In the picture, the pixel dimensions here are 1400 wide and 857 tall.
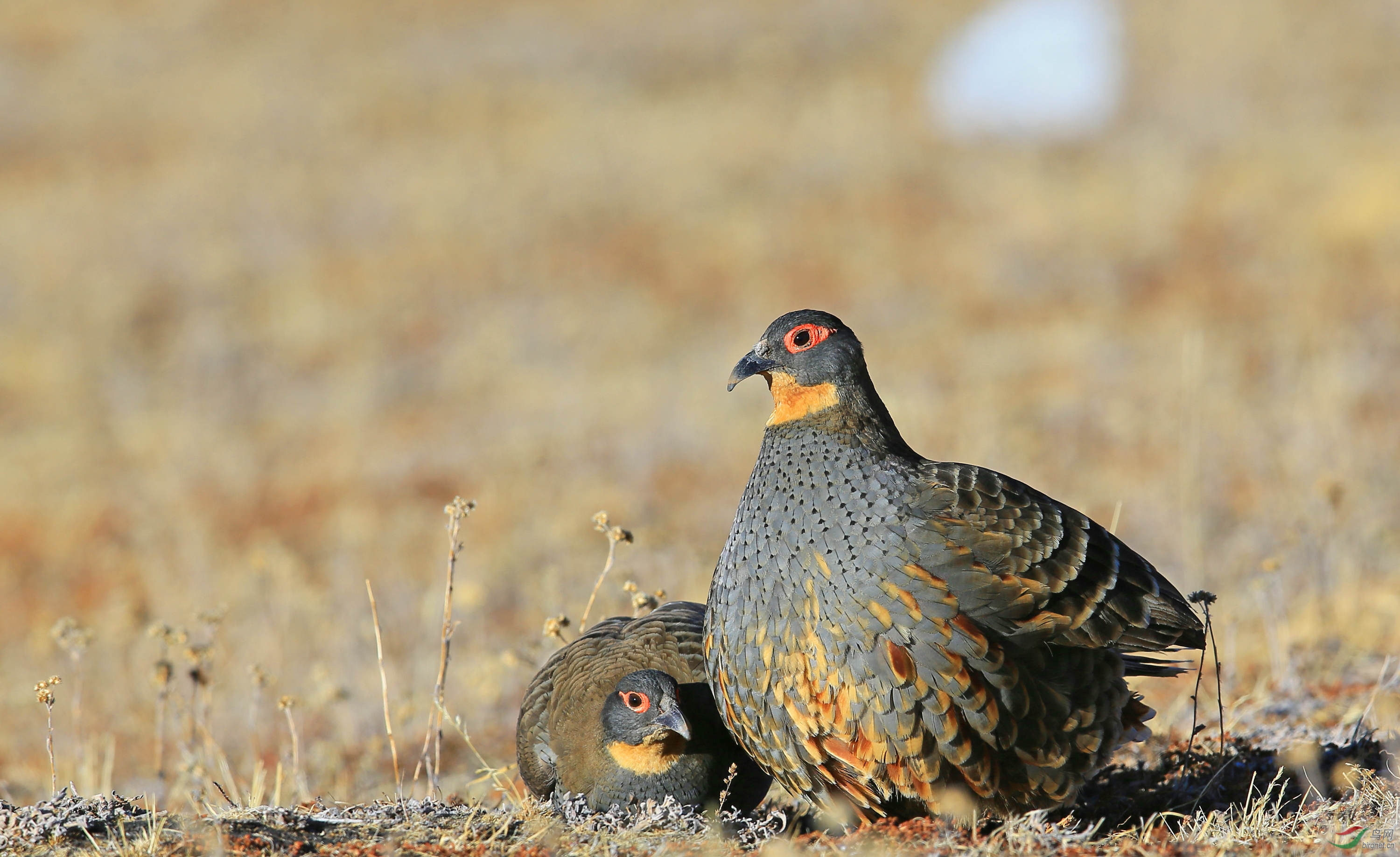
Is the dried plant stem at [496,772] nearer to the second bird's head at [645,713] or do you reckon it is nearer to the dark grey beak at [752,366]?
the second bird's head at [645,713]

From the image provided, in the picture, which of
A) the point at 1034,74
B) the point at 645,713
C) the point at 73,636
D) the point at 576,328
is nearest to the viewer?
the point at 645,713

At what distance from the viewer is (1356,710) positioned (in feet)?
19.3

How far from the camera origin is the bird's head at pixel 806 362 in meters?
4.44

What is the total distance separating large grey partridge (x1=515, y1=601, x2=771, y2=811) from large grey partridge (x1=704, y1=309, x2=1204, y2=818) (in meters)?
0.37

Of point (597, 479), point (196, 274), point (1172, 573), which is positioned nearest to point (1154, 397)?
point (1172, 573)

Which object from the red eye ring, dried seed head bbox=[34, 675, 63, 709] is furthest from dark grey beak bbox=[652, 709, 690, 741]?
dried seed head bbox=[34, 675, 63, 709]

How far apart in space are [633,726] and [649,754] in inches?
5.9

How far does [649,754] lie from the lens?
4676 mm

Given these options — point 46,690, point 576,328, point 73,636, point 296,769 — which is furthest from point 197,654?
point 576,328

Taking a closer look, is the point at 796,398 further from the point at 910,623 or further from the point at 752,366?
the point at 910,623

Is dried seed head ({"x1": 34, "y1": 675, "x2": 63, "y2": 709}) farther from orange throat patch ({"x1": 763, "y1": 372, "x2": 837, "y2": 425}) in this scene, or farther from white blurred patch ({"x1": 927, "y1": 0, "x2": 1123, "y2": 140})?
white blurred patch ({"x1": 927, "y1": 0, "x2": 1123, "y2": 140})

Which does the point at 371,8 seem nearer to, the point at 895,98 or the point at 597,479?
the point at 895,98

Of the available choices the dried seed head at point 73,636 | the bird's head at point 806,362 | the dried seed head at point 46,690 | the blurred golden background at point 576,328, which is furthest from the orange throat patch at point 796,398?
the dried seed head at point 73,636

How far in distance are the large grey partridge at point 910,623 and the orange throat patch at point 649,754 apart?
37 centimetres
